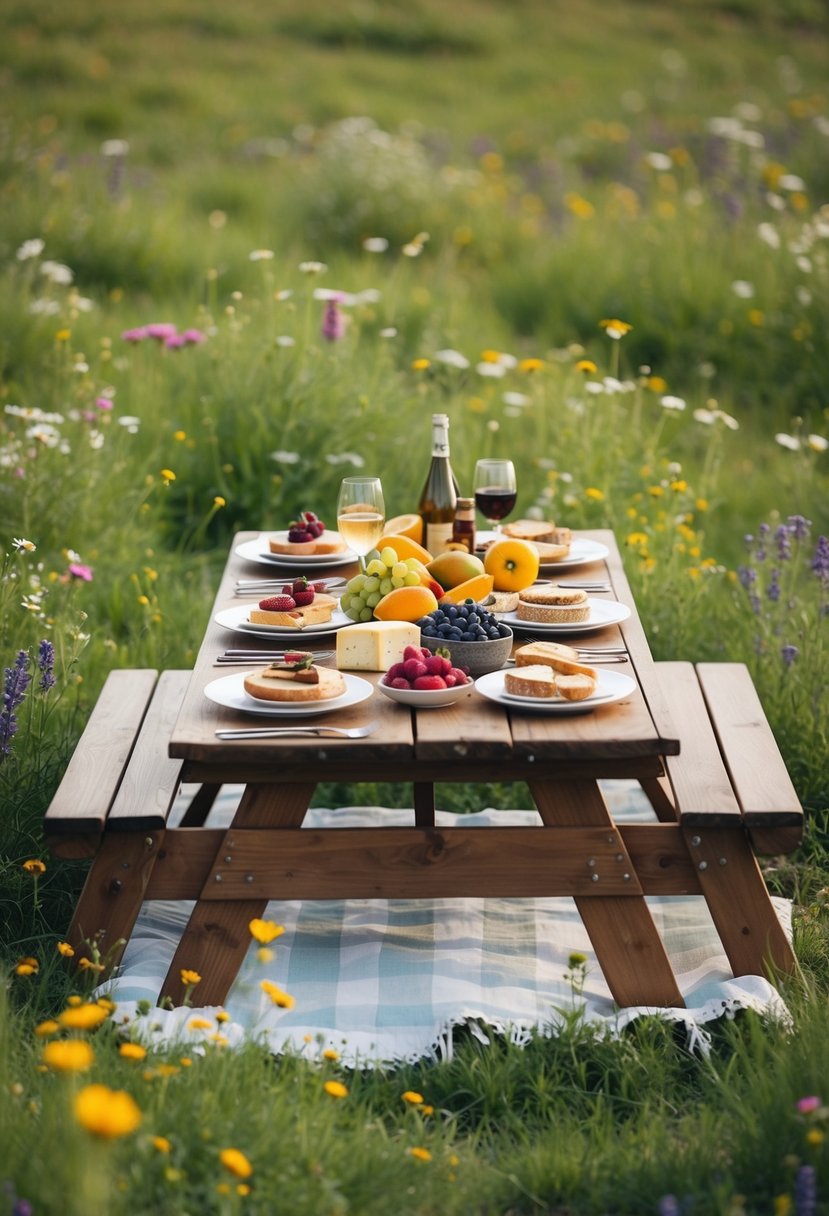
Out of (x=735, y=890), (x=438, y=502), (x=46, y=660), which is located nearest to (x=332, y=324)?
(x=438, y=502)

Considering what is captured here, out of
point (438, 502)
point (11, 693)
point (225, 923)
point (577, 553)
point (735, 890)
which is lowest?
point (225, 923)

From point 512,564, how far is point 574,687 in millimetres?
701

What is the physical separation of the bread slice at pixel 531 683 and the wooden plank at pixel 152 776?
2.49 feet

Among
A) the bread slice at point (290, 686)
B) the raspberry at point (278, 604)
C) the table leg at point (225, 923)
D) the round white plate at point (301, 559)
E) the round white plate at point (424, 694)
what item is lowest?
the table leg at point (225, 923)

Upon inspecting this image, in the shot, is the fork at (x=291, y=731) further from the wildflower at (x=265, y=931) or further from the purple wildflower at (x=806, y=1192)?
the purple wildflower at (x=806, y=1192)

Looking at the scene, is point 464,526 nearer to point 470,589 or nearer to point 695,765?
point 470,589

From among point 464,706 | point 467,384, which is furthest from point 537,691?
point 467,384

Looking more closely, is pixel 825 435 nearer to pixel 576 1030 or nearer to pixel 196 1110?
pixel 576 1030

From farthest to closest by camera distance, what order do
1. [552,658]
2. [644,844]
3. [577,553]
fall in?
[577,553]
[644,844]
[552,658]

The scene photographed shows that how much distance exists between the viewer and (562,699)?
2812mm

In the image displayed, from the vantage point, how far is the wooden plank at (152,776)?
9.68 feet

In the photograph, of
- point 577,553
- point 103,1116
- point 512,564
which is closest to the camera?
point 103,1116

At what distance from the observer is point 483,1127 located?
2.76 metres

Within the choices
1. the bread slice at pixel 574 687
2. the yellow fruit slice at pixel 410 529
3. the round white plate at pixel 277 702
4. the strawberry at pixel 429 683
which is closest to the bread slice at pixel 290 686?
the round white plate at pixel 277 702
